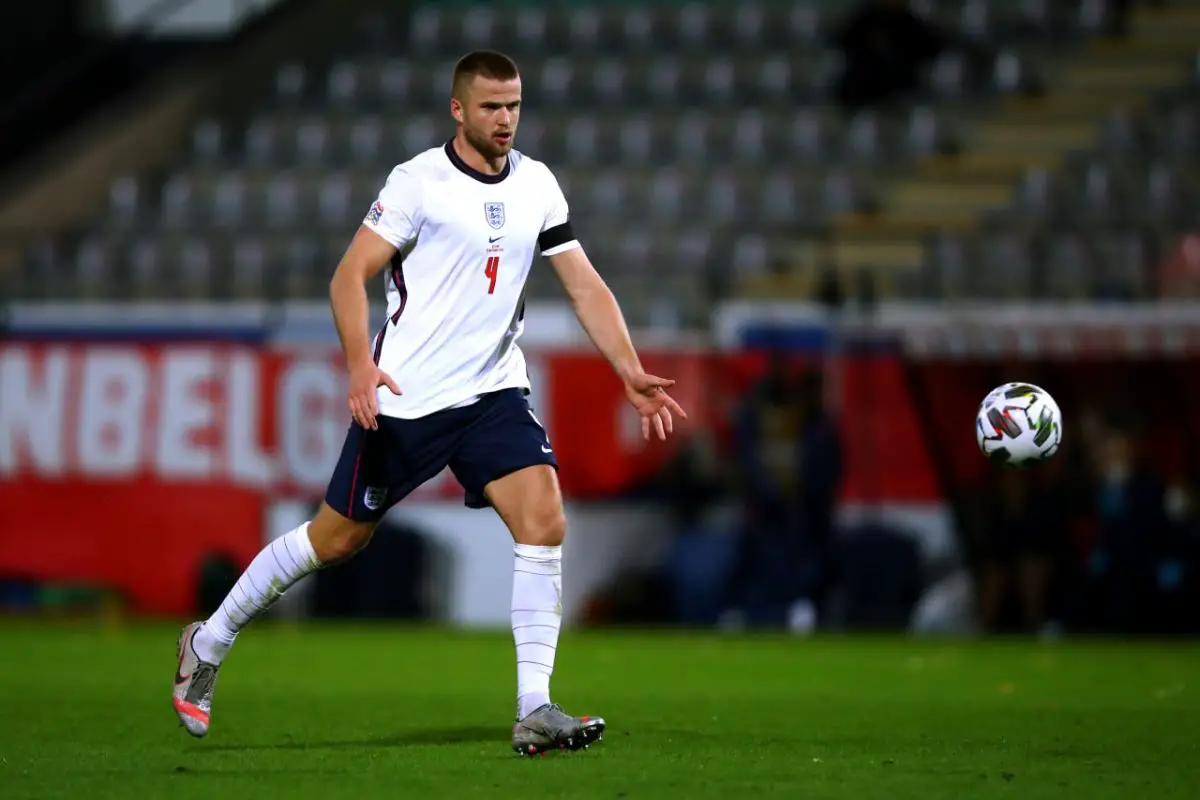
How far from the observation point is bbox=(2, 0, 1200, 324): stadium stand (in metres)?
17.0

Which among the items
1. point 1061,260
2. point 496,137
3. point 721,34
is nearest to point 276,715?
point 496,137

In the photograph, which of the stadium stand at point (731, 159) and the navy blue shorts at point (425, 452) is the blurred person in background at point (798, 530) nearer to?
the stadium stand at point (731, 159)

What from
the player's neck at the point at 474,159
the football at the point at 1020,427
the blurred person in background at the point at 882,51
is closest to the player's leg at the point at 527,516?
the player's neck at the point at 474,159

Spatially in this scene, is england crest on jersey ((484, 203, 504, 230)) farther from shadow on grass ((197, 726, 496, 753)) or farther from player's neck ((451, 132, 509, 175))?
shadow on grass ((197, 726, 496, 753))

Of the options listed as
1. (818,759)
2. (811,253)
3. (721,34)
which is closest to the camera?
(818,759)

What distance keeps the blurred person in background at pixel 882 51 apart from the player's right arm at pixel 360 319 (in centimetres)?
1244

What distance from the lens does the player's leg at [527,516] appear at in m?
6.54

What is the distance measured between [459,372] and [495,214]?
55 cm

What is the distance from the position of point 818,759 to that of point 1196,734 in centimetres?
174

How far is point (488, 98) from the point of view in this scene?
6652 mm

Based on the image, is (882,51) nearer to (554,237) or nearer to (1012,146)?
(1012,146)

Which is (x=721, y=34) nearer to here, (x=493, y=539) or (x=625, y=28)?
(x=625, y=28)

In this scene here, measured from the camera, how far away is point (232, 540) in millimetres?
15766

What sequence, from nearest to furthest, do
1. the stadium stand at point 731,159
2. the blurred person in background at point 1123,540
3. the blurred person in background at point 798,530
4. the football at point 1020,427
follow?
the football at point 1020,427 < the blurred person in background at point 1123,540 < the blurred person in background at point 798,530 < the stadium stand at point 731,159
